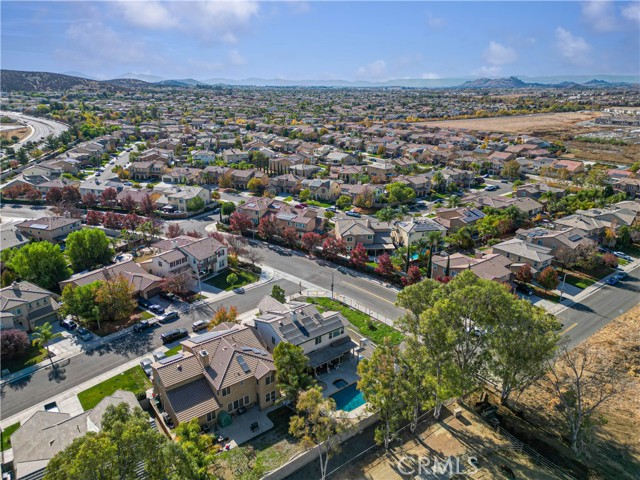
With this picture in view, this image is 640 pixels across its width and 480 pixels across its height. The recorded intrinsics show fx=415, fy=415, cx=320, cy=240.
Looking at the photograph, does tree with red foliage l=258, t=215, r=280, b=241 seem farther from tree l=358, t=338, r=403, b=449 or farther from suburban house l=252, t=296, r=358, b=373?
tree l=358, t=338, r=403, b=449

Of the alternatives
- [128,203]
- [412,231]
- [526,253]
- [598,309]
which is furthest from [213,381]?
[128,203]

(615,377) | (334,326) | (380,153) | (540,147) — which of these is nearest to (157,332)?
(334,326)

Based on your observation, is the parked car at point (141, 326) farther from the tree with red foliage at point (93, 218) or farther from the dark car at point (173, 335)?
the tree with red foliage at point (93, 218)

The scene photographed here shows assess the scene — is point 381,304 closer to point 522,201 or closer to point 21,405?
point 21,405

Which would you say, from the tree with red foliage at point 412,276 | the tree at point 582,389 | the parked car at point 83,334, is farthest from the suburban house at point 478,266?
the parked car at point 83,334

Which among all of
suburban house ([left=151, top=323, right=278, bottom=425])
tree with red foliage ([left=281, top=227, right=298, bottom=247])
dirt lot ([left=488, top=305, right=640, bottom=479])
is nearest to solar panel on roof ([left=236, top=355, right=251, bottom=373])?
suburban house ([left=151, top=323, right=278, bottom=425])
